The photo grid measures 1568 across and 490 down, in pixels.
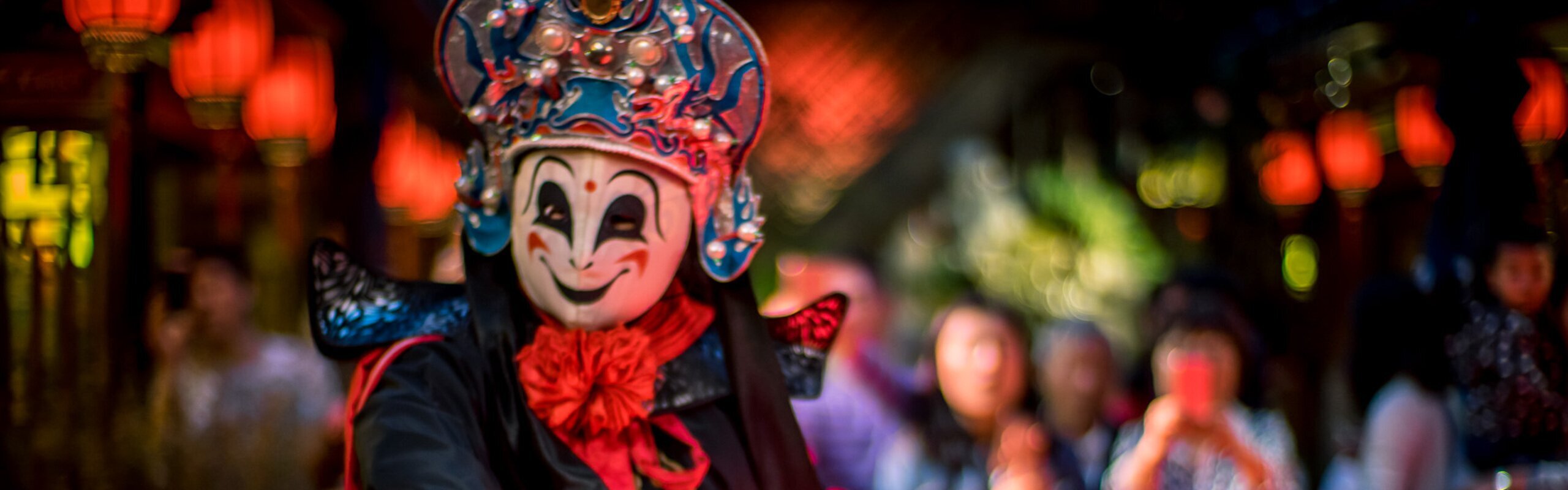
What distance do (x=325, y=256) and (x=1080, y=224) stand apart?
23.6ft

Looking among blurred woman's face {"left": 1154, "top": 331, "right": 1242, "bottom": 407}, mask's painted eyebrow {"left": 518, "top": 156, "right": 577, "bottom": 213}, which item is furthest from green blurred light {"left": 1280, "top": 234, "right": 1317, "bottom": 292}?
mask's painted eyebrow {"left": 518, "top": 156, "right": 577, "bottom": 213}

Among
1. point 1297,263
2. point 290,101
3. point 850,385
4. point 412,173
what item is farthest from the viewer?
point 1297,263

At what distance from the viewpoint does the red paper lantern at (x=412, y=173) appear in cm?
707

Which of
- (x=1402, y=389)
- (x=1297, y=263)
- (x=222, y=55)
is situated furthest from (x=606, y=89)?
(x=1297, y=263)

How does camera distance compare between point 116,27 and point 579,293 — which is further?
point 116,27

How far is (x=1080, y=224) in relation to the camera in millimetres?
9016

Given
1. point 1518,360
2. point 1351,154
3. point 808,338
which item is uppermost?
point 1351,154

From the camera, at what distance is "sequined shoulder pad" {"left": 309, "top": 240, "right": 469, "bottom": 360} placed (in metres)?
2.28

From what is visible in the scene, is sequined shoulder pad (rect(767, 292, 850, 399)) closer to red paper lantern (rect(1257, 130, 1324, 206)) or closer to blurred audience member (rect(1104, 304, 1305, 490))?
blurred audience member (rect(1104, 304, 1305, 490))

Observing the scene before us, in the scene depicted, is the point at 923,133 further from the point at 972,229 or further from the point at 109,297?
the point at 109,297

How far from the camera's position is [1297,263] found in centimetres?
771

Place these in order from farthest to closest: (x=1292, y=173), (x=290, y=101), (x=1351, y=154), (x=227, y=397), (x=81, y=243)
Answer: (x=1292, y=173)
(x=1351, y=154)
(x=290, y=101)
(x=227, y=397)
(x=81, y=243)

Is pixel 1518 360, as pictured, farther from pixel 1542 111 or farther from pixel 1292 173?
pixel 1292 173

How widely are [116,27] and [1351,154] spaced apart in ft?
16.1
